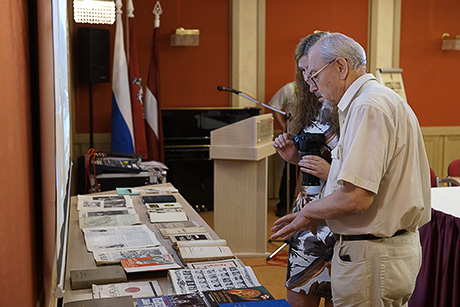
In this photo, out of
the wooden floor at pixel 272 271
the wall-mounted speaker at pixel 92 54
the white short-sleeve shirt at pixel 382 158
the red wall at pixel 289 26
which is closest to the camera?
the white short-sleeve shirt at pixel 382 158

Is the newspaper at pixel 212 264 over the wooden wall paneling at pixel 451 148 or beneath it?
over

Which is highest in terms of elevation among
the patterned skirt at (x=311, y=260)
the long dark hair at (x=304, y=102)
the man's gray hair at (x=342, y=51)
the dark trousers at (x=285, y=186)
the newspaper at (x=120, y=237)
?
the man's gray hair at (x=342, y=51)

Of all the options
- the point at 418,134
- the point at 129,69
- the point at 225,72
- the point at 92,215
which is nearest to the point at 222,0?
the point at 225,72

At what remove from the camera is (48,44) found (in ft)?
4.28

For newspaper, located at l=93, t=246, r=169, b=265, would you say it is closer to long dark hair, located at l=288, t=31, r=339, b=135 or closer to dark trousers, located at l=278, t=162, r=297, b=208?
long dark hair, located at l=288, t=31, r=339, b=135

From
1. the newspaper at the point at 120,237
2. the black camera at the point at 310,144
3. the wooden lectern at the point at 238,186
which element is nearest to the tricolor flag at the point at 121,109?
the wooden lectern at the point at 238,186

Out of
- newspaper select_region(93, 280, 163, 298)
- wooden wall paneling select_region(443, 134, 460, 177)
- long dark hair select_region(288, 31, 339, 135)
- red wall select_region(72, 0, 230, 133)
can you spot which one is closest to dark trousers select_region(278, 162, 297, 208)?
red wall select_region(72, 0, 230, 133)

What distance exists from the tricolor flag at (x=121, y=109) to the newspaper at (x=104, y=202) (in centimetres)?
272

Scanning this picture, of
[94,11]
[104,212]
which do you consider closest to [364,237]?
[104,212]

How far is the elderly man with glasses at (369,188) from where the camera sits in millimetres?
1874

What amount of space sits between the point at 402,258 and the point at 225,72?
540cm

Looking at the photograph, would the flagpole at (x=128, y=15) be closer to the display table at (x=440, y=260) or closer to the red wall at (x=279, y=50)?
the red wall at (x=279, y=50)

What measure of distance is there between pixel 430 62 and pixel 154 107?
4028mm

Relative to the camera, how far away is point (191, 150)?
22.1ft
